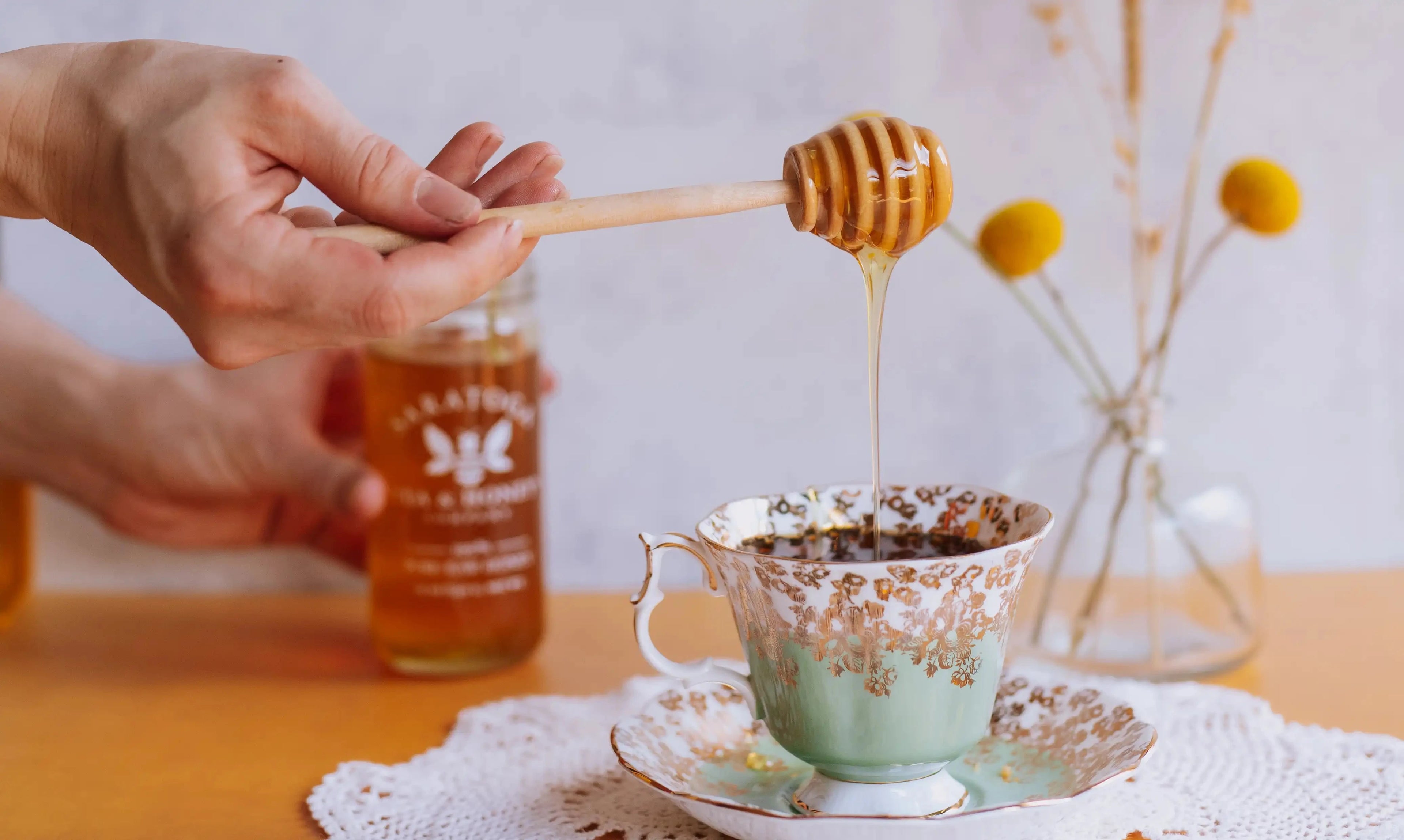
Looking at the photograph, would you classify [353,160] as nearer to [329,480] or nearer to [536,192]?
[536,192]

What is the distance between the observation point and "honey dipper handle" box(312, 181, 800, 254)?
2.11 feet

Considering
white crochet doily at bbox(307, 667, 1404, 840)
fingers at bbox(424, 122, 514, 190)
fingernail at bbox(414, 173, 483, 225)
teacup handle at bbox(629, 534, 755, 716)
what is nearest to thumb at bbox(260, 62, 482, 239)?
fingernail at bbox(414, 173, 483, 225)

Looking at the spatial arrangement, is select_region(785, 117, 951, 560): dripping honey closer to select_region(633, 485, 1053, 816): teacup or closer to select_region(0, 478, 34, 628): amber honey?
select_region(633, 485, 1053, 816): teacup

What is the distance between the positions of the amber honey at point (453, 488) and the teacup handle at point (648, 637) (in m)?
0.31

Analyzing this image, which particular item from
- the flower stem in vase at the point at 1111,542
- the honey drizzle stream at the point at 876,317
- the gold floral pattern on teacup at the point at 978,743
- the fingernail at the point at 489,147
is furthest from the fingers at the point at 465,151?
the flower stem in vase at the point at 1111,542

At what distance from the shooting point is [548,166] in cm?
72

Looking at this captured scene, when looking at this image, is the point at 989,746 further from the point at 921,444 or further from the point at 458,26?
the point at 458,26

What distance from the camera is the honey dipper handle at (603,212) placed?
0.64 m

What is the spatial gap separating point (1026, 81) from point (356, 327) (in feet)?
2.45

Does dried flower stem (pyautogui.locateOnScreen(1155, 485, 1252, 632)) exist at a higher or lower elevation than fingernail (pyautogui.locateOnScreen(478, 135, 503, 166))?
lower

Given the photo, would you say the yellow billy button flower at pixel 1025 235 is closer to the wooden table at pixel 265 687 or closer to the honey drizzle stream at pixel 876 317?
the honey drizzle stream at pixel 876 317

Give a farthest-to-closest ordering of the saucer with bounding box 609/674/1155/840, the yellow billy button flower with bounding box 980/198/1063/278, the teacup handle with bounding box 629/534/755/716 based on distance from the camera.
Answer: the yellow billy button flower with bounding box 980/198/1063/278 → the teacup handle with bounding box 629/534/755/716 → the saucer with bounding box 609/674/1155/840

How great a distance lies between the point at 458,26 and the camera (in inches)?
46.0

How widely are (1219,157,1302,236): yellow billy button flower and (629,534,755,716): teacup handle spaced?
0.52 metres
